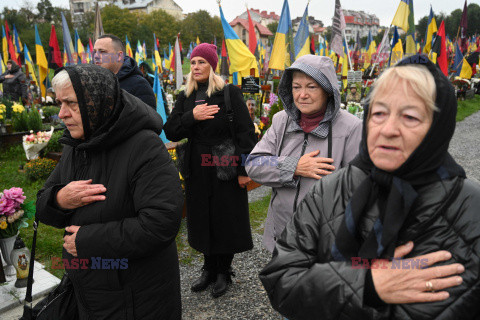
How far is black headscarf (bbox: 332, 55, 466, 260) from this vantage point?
107cm

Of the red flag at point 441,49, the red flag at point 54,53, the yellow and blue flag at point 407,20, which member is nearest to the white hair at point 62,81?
the yellow and blue flag at point 407,20

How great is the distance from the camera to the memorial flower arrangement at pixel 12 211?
3075mm

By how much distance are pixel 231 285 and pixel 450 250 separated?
2734 millimetres

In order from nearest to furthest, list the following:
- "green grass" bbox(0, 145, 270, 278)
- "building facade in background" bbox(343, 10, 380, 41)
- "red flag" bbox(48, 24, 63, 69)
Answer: "green grass" bbox(0, 145, 270, 278) < "red flag" bbox(48, 24, 63, 69) < "building facade in background" bbox(343, 10, 380, 41)

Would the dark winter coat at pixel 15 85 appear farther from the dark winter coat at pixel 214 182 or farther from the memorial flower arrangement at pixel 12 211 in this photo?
the dark winter coat at pixel 214 182

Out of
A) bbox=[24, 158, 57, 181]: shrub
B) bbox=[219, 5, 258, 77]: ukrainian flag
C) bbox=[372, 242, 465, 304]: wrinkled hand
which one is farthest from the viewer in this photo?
bbox=[219, 5, 258, 77]: ukrainian flag

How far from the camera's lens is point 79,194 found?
1.69 m

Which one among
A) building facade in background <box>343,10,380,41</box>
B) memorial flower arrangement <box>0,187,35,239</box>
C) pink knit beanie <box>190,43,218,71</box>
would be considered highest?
building facade in background <box>343,10,380,41</box>

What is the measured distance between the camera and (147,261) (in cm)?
180

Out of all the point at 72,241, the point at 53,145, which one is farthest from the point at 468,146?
the point at 72,241

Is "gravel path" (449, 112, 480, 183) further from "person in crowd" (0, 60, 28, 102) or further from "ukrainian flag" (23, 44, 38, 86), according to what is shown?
"ukrainian flag" (23, 44, 38, 86)

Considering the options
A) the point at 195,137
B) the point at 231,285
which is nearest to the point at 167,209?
the point at 195,137

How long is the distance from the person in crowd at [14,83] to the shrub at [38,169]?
20.6 ft

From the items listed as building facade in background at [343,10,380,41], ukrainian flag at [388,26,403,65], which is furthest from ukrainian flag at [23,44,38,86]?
building facade in background at [343,10,380,41]
